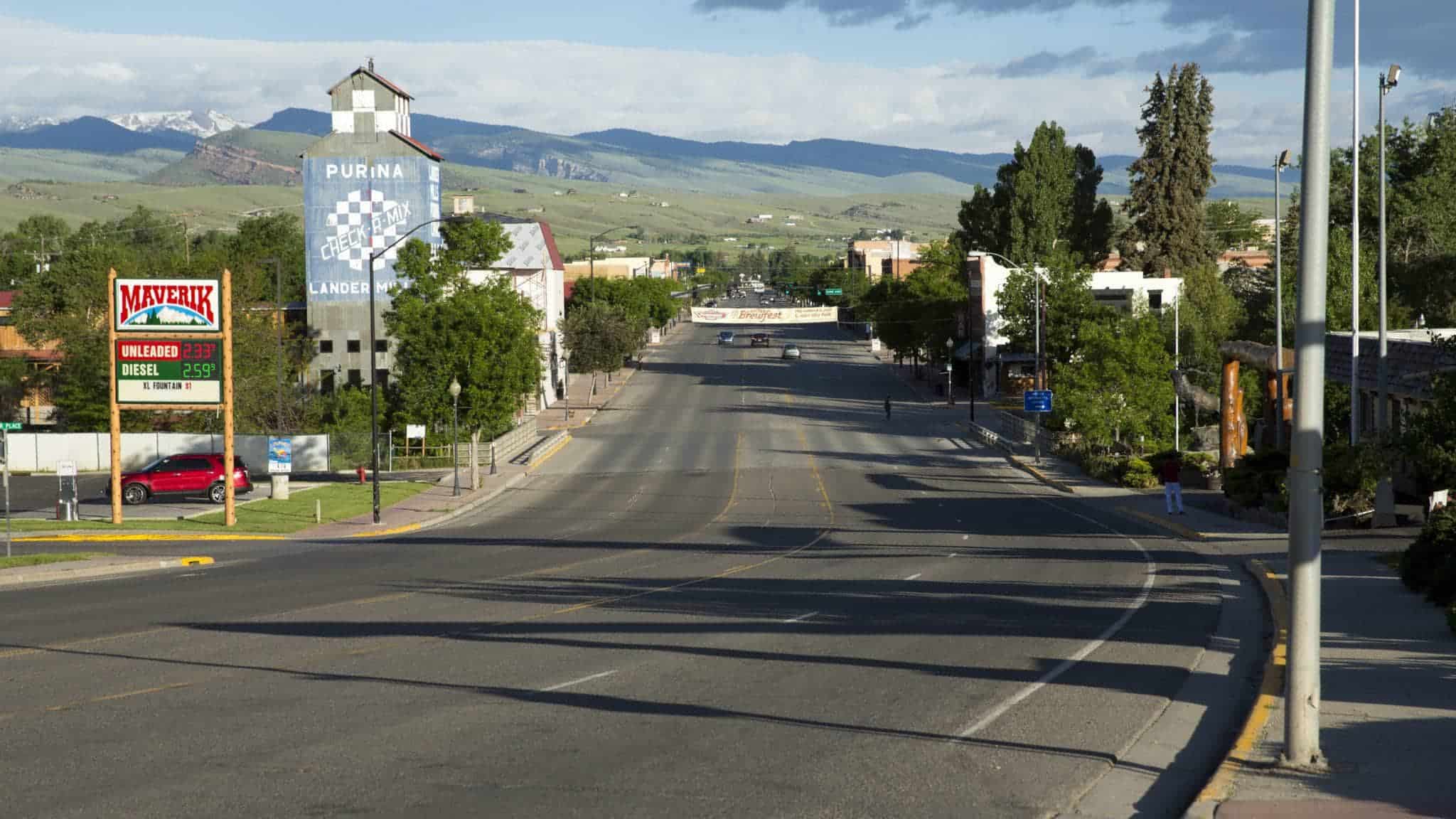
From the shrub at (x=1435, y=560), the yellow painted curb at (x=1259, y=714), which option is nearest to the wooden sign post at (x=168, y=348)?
the yellow painted curb at (x=1259, y=714)

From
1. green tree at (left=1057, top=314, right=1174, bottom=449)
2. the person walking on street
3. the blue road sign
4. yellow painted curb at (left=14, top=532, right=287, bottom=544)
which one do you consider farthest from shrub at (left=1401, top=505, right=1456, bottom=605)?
the blue road sign

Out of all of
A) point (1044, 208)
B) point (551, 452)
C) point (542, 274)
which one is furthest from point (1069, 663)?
point (1044, 208)

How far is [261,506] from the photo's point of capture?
48281 mm

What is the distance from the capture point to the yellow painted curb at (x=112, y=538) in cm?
3925

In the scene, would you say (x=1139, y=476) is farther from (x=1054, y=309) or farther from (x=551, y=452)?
(x=1054, y=309)

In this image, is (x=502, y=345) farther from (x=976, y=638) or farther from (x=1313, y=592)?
(x=1313, y=592)

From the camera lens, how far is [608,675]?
54.7ft

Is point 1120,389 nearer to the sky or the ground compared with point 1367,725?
nearer to the sky

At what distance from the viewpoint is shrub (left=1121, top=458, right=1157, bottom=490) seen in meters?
52.1

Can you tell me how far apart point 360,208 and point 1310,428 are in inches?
2950

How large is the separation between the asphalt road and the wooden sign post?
721 cm

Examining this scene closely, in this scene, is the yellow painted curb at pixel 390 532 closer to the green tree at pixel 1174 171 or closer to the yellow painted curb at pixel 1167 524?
the yellow painted curb at pixel 1167 524

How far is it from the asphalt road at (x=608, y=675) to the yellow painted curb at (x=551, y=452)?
2508cm

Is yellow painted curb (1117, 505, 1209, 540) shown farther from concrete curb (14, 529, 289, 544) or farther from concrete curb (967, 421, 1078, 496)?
concrete curb (14, 529, 289, 544)
